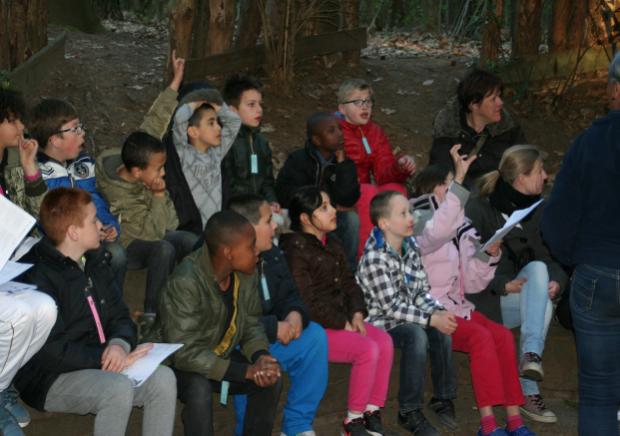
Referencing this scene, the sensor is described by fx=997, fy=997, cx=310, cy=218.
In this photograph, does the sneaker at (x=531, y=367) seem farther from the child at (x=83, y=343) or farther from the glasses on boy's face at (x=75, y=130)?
the glasses on boy's face at (x=75, y=130)

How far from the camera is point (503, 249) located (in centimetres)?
641

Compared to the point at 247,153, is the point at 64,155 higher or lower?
higher

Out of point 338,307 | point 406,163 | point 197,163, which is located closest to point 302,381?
point 338,307

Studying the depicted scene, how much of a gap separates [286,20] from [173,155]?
3.80 meters

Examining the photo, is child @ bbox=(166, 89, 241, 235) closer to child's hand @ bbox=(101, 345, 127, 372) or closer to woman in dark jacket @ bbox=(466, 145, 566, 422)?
woman in dark jacket @ bbox=(466, 145, 566, 422)

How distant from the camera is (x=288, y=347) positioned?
17.7ft

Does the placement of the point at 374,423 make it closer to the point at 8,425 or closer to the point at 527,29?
the point at 8,425

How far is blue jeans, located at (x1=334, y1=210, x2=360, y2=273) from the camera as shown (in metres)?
6.53

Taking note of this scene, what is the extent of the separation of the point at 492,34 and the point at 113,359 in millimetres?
7221

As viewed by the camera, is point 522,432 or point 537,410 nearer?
point 522,432

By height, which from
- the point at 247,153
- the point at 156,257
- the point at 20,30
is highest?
the point at 20,30

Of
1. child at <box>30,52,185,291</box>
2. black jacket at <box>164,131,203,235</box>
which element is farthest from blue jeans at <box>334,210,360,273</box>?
child at <box>30,52,185,291</box>

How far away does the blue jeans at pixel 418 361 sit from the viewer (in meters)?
5.68

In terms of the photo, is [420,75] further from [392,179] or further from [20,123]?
[20,123]
